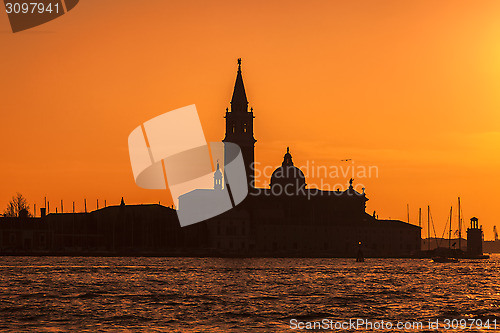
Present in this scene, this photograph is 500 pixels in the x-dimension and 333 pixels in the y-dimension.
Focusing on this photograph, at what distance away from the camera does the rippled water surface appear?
38.9 metres

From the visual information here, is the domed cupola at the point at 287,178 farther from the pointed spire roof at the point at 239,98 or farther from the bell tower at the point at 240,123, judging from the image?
the pointed spire roof at the point at 239,98

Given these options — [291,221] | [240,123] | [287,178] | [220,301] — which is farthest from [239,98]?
[220,301]

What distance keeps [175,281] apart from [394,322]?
28.1 metres

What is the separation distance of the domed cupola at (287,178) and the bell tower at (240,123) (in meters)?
15.1

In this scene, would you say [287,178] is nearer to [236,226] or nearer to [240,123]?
[236,226]

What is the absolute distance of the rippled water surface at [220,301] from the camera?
38875 mm

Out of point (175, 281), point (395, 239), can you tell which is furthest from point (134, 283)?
point (395, 239)

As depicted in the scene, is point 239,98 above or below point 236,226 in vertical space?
above

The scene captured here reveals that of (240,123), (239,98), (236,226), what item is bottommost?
(236,226)

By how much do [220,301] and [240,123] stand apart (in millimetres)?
84312

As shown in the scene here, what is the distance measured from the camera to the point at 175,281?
65438 millimetres

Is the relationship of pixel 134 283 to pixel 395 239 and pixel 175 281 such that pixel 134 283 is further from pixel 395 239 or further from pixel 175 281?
pixel 395 239

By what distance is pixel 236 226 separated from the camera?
142m

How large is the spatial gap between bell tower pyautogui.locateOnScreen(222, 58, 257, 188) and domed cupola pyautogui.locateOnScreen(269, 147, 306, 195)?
15.1m
